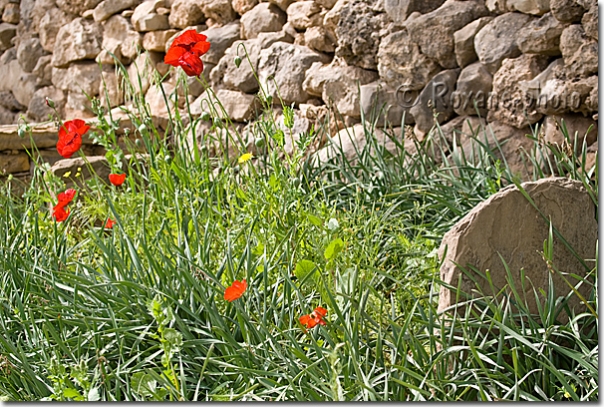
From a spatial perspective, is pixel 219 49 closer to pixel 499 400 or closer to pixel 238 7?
pixel 238 7

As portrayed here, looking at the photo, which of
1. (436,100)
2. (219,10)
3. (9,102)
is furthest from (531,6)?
(9,102)

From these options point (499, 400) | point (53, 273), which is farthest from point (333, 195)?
point (499, 400)

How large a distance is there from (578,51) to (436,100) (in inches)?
24.1

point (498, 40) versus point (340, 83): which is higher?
point (498, 40)

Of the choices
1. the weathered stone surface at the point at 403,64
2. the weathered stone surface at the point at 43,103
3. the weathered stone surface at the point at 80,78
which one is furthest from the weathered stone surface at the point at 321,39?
the weathered stone surface at the point at 43,103

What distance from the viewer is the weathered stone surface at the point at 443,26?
8.99ft

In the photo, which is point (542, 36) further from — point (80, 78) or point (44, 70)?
point (44, 70)

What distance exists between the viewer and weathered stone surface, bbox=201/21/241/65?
3820 millimetres

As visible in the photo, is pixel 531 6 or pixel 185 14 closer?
pixel 531 6

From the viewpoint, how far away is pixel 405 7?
2.92 metres

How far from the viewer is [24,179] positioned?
3.70 m

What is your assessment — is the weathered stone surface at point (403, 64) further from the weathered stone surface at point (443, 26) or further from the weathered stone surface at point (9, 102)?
the weathered stone surface at point (9, 102)

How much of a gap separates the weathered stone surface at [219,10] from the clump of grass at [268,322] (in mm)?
Answer: 1947

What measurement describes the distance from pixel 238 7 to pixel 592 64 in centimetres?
209
